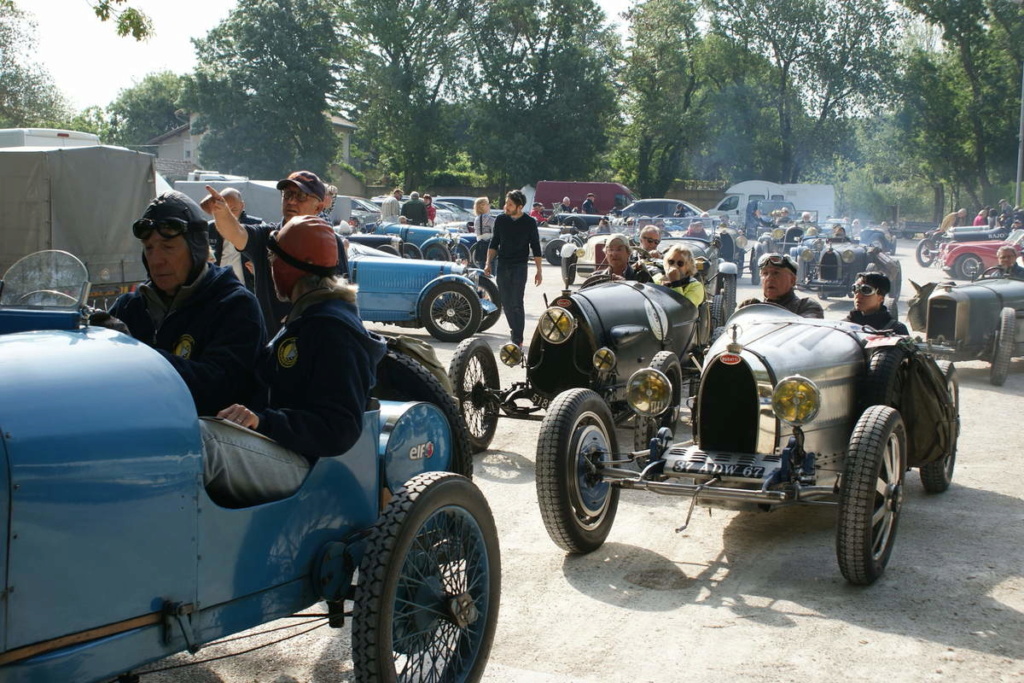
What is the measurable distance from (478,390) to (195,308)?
4.27m

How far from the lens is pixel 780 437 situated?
5.52 metres

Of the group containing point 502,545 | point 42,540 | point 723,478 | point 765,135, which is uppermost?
point 765,135

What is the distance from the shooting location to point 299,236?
11.4 feet

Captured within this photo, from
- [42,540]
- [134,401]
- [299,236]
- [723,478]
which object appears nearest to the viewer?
[42,540]

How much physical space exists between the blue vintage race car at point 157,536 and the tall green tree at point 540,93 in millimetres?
50055

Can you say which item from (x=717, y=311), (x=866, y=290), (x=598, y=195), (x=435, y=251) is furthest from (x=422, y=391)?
(x=598, y=195)

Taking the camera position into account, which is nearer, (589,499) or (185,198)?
(185,198)

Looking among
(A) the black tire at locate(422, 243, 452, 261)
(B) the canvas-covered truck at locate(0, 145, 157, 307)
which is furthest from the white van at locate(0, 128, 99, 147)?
(A) the black tire at locate(422, 243, 452, 261)

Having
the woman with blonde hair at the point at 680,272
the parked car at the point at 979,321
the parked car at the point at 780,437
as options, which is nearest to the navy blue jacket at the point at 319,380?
the parked car at the point at 780,437

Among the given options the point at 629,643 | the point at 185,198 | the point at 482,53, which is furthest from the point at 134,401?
the point at 482,53

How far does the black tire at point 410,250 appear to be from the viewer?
20.7m

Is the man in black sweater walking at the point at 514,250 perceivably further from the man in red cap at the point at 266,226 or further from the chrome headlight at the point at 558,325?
the man in red cap at the point at 266,226

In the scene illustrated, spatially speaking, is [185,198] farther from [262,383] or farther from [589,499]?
[589,499]

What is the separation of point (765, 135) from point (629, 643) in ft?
192
